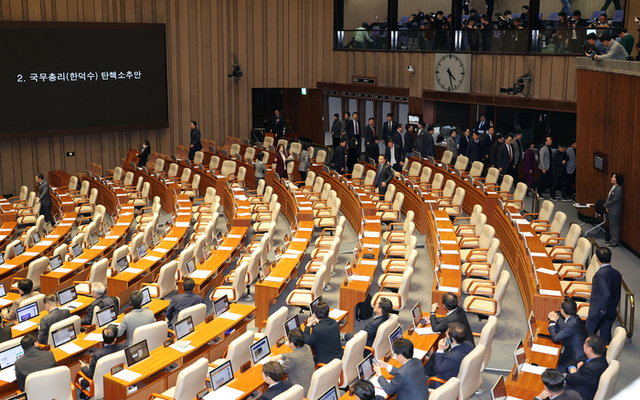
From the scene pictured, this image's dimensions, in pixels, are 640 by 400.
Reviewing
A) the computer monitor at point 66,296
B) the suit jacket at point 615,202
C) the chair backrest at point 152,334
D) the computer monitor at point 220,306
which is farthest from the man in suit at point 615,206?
the computer monitor at point 66,296

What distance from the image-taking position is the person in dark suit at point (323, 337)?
643cm

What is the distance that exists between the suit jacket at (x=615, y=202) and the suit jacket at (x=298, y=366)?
279 inches

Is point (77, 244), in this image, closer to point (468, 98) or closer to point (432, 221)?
point (432, 221)

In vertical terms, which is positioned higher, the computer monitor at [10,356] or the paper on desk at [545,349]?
the paper on desk at [545,349]

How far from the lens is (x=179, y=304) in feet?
24.7

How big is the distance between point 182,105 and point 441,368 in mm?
16051

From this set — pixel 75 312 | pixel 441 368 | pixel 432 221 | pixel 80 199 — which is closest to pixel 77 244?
pixel 75 312

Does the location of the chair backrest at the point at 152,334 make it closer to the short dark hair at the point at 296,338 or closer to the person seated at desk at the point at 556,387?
the short dark hair at the point at 296,338

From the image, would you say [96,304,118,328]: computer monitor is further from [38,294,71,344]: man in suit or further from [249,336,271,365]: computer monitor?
[249,336,271,365]: computer monitor

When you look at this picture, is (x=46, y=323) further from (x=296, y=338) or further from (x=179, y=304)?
(x=296, y=338)

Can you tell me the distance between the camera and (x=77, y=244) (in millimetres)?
11109

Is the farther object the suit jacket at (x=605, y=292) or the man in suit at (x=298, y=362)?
the suit jacket at (x=605, y=292)

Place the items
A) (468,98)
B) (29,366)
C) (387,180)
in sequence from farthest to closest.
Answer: (468,98) → (387,180) → (29,366)

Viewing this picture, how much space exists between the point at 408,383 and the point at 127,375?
104 inches
